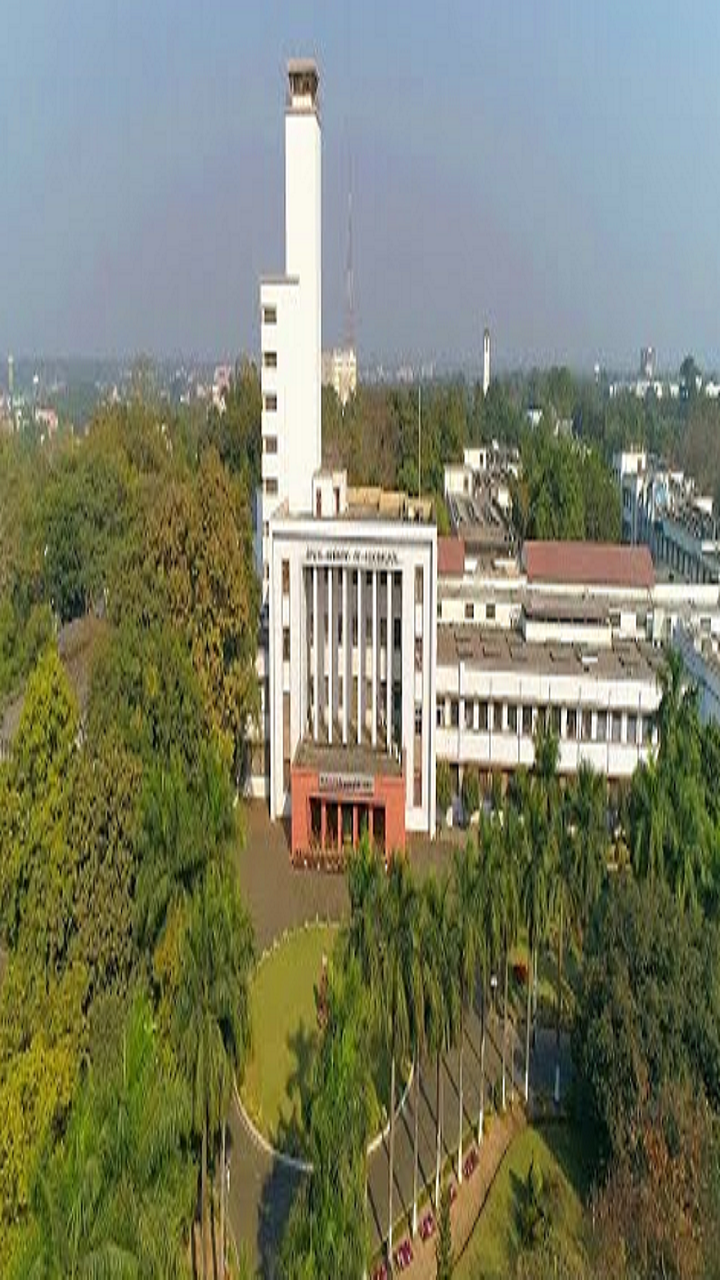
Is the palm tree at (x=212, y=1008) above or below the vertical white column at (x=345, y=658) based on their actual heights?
below

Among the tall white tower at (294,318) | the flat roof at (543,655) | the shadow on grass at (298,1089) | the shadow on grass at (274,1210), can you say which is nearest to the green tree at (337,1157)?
the shadow on grass at (298,1089)

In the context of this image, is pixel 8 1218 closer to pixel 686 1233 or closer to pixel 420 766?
pixel 686 1233

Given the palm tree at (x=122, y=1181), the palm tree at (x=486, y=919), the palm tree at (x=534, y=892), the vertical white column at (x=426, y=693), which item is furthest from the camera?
the vertical white column at (x=426, y=693)

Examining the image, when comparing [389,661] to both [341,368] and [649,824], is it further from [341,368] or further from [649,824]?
[341,368]

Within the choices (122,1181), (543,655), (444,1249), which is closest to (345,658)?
(543,655)

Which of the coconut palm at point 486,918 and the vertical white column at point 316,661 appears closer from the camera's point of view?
the coconut palm at point 486,918

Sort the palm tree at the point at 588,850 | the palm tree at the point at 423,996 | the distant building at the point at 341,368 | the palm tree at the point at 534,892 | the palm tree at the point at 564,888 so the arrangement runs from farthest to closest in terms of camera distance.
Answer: the distant building at the point at 341,368 → the palm tree at the point at 588,850 → the palm tree at the point at 564,888 → the palm tree at the point at 534,892 → the palm tree at the point at 423,996

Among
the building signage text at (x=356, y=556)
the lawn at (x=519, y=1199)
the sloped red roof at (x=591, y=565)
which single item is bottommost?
the lawn at (x=519, y=1199)

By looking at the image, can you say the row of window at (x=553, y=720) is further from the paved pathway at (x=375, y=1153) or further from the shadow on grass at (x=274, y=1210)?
the shadow on grass at (x=274, y=1210)
